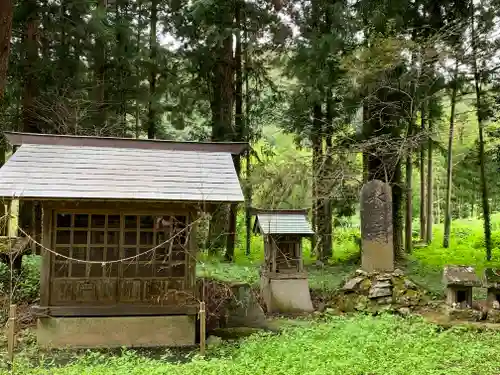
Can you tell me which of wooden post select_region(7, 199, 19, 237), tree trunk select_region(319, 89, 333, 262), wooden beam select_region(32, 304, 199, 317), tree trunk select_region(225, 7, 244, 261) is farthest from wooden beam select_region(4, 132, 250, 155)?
tree trunk select_region(225, 7, 244, 261)

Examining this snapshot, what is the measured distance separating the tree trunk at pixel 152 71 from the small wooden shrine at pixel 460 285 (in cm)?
1284

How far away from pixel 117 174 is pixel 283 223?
508cm

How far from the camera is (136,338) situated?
351 inches

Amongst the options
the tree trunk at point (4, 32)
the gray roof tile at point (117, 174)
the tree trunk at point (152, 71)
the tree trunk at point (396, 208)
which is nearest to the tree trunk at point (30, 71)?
the tree trunk at point (4, 32)

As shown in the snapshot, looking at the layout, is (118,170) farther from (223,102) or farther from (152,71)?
(152,71)

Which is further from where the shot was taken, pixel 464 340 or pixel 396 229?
pixel 396 229

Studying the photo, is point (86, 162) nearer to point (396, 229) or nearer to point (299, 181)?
point (299, 181)

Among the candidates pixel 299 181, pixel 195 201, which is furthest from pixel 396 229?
pixel 195 201

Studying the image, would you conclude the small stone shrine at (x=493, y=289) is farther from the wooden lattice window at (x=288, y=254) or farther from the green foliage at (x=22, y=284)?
the green foliage at (x=22, y=284)

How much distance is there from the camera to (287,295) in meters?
12.3

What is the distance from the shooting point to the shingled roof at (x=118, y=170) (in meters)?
8.41

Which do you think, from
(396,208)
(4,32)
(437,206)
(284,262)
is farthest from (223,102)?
(437,206)

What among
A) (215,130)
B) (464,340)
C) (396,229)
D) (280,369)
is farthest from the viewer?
(215,130)

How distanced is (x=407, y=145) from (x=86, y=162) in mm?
9000
